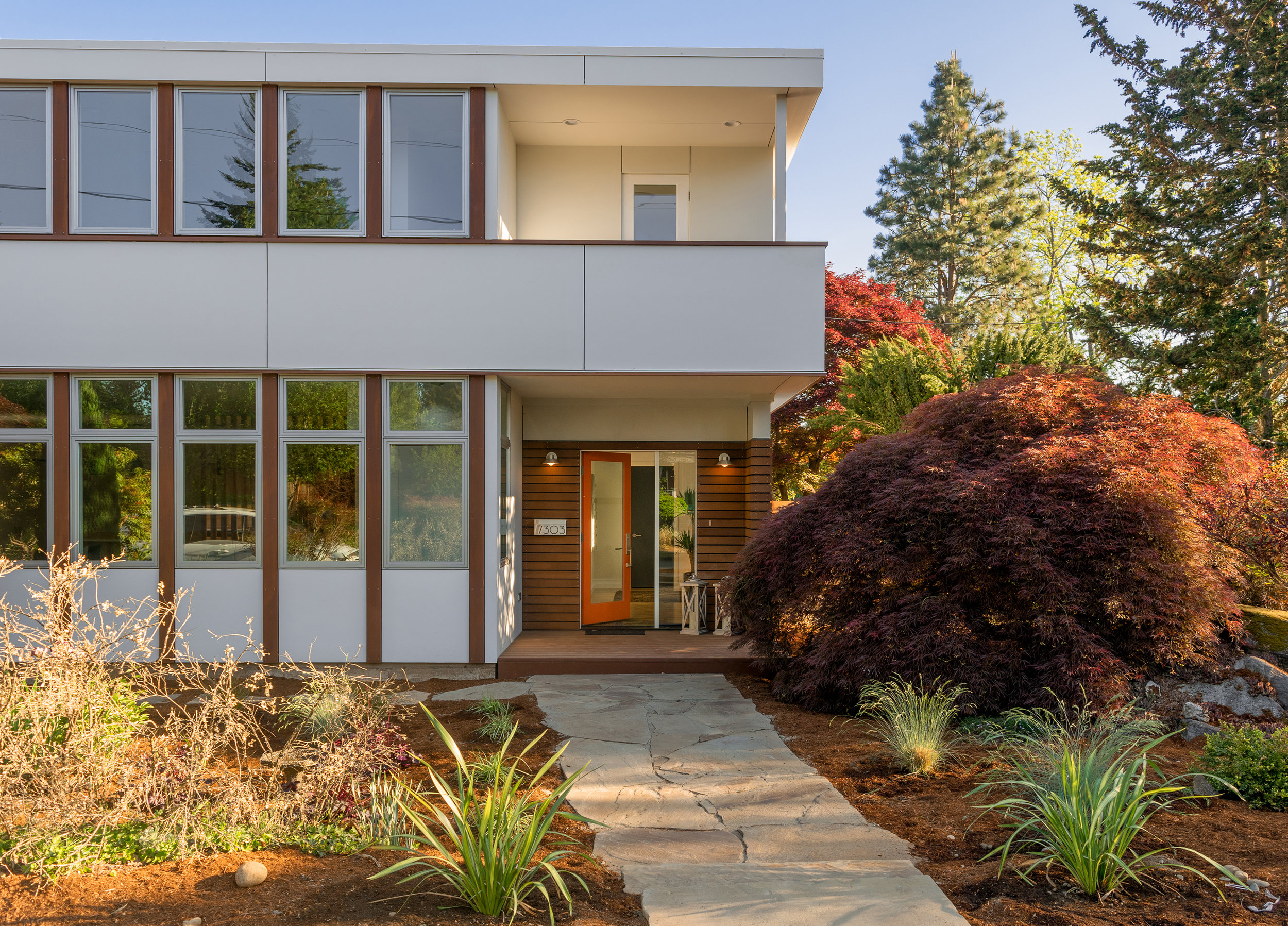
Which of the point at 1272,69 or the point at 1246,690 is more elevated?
the point at 1272,69

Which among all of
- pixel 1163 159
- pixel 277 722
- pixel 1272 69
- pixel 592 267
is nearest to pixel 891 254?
pixel 1163 159

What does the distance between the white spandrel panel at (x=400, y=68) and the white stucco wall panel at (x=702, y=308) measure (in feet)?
6.11

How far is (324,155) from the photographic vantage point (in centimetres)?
800

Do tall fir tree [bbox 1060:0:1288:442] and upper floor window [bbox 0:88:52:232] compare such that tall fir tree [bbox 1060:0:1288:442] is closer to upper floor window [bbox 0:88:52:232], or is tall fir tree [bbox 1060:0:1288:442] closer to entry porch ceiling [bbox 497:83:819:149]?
entry porch ceiling [bbox 497:83:819:149]

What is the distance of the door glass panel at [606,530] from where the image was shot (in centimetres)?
1041

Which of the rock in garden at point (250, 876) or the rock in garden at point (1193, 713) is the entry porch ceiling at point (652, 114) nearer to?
the rock in garden at point (1193, 713)

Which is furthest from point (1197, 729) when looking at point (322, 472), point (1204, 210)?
point (1204, 210)

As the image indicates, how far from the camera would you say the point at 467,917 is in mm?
2982

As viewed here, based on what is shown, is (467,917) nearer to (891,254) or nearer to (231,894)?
(231,894)

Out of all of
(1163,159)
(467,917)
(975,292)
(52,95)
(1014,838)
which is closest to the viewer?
(467,917)

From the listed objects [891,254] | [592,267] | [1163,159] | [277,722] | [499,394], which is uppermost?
[891,254]

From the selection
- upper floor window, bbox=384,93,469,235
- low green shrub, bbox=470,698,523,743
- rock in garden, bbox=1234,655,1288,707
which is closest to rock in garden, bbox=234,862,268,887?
low green shrub, bbox=470,698,523,743

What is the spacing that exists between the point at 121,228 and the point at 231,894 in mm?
6916

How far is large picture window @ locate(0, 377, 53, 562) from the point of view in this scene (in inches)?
311
